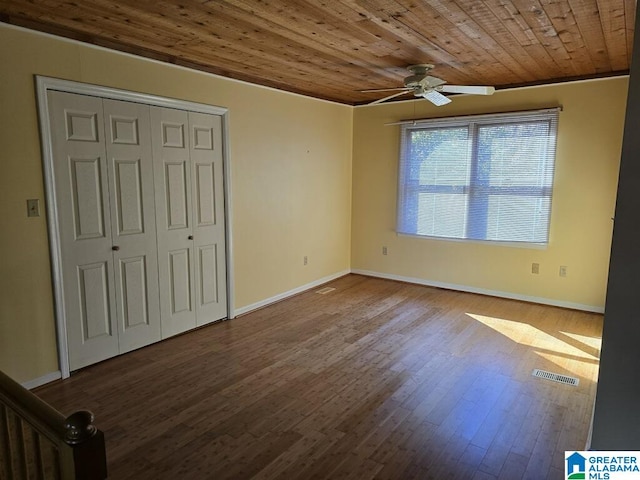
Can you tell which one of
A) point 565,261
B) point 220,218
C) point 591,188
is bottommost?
point 565,261

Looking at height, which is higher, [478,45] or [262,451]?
[478,45]

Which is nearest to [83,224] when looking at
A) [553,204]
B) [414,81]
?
[414,81]

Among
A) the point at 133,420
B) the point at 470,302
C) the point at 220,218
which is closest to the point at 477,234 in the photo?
the point at 470,302

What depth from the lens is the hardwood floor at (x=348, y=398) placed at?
2275 mm

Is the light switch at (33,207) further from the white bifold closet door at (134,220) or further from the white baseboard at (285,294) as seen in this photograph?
the white baseboard at (285,294)

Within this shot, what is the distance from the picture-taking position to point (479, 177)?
509 cm

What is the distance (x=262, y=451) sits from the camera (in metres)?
2.35

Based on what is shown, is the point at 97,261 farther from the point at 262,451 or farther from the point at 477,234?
the point at 477,234

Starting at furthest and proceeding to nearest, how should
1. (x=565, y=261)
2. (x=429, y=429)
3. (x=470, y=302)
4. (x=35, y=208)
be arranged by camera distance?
(x=470, y=302) < (x=565, y=261) < (x=35, y=208) < (x=429, y=429)

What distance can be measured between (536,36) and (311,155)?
2.88m

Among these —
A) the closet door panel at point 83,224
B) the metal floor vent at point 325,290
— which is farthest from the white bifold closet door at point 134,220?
the metal floor vent at point 325,290

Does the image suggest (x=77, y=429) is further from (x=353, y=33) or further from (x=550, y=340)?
(x=550, y=340)

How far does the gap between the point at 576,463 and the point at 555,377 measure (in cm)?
115

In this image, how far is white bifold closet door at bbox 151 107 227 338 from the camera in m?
3.73
